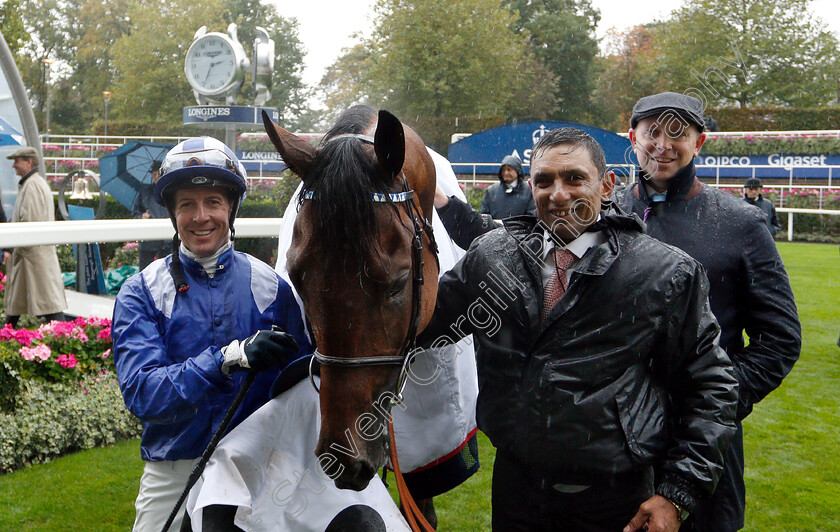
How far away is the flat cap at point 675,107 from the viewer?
2.02 m

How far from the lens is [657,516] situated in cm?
151

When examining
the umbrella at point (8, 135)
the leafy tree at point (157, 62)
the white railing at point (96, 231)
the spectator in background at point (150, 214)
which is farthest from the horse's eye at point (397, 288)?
the leafy tree at point (157, 62)

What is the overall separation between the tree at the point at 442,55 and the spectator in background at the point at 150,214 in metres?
18.1

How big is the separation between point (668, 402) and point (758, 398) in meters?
0.46

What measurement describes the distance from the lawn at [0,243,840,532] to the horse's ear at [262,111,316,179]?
2.38 meters

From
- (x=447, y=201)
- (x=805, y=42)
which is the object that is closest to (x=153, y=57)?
(x=805, y=42)

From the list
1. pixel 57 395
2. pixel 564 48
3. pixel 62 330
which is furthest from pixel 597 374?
pixel 564 48

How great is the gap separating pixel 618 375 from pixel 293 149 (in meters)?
0.87

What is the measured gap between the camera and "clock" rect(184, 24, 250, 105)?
10.8m

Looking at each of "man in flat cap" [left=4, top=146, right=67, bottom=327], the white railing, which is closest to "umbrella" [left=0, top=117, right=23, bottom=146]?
"man in flat cap" [left=4, top=146, right=67, bottom=327]

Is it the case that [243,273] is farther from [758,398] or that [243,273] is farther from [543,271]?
[758,398]

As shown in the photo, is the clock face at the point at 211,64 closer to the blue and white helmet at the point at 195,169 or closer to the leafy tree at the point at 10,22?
the blue and white helmet at the point at 195,169

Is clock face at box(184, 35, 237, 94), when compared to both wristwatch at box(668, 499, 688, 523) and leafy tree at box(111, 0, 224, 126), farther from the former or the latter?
leafy tree at box(111, 0, 224, 126)

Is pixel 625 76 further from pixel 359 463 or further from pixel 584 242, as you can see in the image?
pixel 359 463
